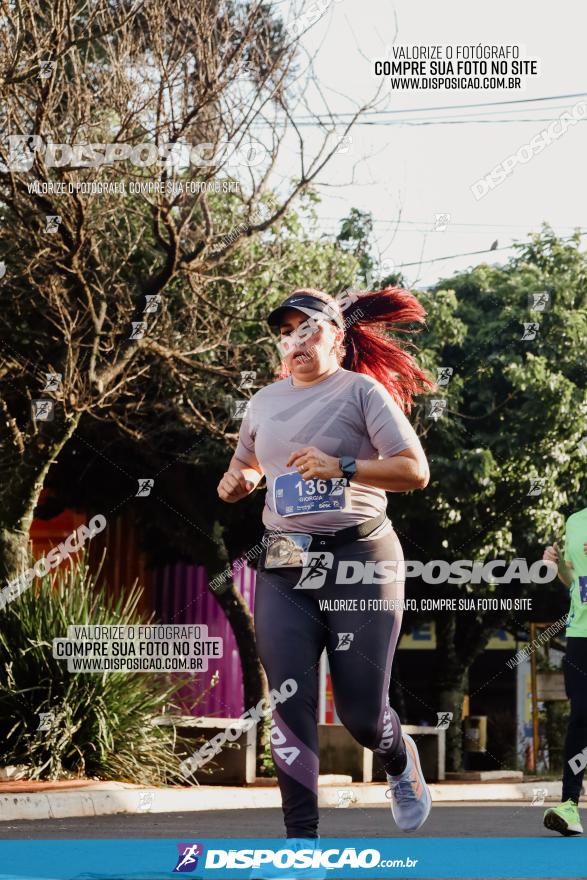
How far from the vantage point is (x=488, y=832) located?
291 inches

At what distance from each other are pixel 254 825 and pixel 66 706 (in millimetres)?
3194

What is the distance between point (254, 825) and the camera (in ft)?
27.1

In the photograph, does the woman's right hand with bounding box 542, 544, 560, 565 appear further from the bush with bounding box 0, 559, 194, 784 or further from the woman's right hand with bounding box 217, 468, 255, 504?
the bush with bounding box 0, 559, 194, 784

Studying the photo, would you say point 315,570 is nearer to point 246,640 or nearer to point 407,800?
point 407,800

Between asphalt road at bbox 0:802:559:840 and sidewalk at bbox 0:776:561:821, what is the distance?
0.25 m

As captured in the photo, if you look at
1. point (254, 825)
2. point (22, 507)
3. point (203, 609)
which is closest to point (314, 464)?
point (254, 825)

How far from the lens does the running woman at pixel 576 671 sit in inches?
273

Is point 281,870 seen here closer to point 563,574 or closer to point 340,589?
point 340,589

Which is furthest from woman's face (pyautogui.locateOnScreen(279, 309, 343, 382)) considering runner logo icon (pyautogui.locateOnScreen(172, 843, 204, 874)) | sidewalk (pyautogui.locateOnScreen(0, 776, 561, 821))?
sidewalk (pyautogui.locateOnScreen(0, 776, 561, 821))

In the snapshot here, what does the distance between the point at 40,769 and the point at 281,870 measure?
6.74 m

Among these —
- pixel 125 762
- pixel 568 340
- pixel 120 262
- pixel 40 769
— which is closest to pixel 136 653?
pixel 125 762

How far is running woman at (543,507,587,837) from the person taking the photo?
6922 mm

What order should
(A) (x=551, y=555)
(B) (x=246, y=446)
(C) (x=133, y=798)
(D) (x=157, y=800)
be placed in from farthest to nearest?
1. (D) (x=157, y=800)
2. (C) (x=133, y=798)
3. (A) (x=551, y=555)
4. (B) (x=246, y=446)

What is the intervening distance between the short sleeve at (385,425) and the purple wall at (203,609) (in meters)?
14.4
